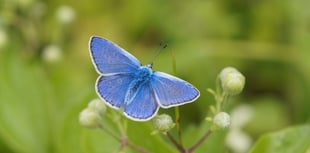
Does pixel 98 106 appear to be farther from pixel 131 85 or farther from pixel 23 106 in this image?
pixel 23 106

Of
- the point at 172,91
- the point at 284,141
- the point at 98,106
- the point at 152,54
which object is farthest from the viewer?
the point at 152,54

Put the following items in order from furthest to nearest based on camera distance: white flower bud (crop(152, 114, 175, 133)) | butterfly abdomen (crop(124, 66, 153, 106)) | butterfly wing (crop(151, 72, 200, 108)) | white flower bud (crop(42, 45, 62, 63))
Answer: white flower bud (crop(42, 45, 62, 63)), white flower bud (crop(152, 114, 175, 133)), butterfly abdomen (crop(124, 66, 153, 106)), butterfly wing (crop(151, 72, 200, 108))

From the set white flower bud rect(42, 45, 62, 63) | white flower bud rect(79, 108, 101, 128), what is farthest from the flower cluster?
white flower bud rect(42, 45, 62, 63)

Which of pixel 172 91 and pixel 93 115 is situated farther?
pixel 93 115

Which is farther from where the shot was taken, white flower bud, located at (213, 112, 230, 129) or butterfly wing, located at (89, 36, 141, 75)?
white flower bud, located at (213, 112, 230, 129)

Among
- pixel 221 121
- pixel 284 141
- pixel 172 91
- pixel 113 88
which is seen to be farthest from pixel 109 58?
pixel 284 141

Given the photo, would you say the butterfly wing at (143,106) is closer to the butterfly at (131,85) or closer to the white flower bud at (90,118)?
the butterfly at (131,85)

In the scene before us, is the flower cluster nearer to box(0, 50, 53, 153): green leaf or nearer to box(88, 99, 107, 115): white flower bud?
box(88, 99, 107, 115): white flower bud
